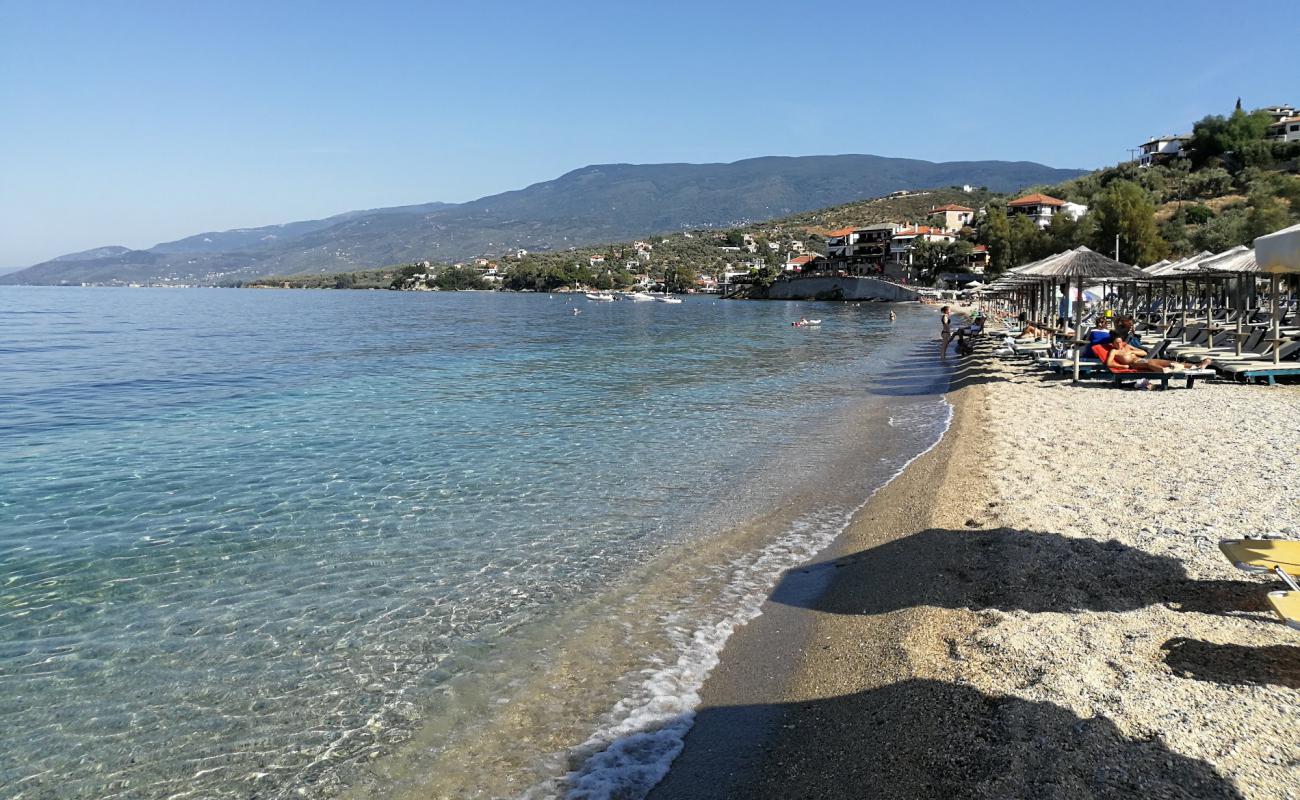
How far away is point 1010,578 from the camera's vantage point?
5.71 metres

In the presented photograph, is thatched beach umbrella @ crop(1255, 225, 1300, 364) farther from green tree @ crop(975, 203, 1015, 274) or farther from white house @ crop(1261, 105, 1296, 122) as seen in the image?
white house @ crop(1261, 105, 1296, 122)

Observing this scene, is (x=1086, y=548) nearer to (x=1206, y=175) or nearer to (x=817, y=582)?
(x=817, y=582)

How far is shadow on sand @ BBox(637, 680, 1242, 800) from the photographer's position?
10.8 feet

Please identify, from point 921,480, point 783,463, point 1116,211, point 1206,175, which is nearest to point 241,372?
point 783,463

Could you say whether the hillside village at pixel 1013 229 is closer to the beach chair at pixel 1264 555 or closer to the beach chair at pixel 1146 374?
the beach chair at pixel 1146 374

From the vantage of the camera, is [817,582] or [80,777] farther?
[817,582]

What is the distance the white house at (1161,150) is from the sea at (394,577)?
4141 inches

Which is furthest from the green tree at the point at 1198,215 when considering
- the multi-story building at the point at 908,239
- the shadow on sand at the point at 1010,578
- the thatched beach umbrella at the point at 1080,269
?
the shadow on sand at the point at 1010,578

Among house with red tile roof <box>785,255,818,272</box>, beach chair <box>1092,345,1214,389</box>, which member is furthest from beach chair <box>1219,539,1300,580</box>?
house with red tile roof <box>785,255,818,272</box>

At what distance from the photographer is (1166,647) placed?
4.41 metres

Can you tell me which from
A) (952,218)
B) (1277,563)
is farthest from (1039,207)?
(1277,563)

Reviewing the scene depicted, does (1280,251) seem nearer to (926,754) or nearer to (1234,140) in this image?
(926,754)

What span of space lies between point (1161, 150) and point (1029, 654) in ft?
414

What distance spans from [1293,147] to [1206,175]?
9.23m
